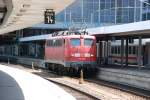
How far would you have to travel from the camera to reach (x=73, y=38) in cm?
3391

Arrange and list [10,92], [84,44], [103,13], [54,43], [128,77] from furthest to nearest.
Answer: [103,13] < [54,43] < [84,44] < [128,77] < [10,92]

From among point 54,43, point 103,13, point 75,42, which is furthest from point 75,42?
point 103,13

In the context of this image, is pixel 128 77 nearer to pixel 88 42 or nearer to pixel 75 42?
pixel 88 42

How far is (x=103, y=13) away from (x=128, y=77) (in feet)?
260

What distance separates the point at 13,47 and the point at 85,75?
194 feet

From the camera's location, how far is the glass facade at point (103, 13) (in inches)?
4104

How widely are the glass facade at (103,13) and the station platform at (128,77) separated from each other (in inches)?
2798

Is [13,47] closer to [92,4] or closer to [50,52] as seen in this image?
[92,4]

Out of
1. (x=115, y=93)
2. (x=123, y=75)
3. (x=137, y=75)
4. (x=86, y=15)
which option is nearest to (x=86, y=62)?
(x=123, y=75)

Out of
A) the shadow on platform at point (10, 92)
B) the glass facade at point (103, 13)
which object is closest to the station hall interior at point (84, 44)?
the shadow on platform at point (10, 92)

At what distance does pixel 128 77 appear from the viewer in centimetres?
2739

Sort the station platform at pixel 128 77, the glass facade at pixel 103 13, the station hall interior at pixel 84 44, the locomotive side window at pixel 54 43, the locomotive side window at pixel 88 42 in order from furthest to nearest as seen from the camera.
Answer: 1. the glass facade at pixel 103 13
2. the locomotive side window at pixel 54 43
3. the locomotive side window at pixel 88 42
4. the station platform at pixel 128 77
5. the station hall interior at pixel 84 44

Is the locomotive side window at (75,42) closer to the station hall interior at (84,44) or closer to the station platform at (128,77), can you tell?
the station hall interior at (84,44)

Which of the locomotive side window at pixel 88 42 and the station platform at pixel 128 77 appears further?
the locomotive side window at pixel 88 42
